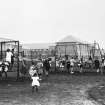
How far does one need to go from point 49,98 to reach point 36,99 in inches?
24.5

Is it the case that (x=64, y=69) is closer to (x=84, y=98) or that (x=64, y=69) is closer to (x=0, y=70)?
(x=0, y=70)

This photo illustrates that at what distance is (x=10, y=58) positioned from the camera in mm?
19938

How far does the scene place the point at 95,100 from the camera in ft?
36.7

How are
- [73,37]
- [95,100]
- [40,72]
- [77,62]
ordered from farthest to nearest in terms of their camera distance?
[73,37] < [77,62] < [40,72] < [95,100]

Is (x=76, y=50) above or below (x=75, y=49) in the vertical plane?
below

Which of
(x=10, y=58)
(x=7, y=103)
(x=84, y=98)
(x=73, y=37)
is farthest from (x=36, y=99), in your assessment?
(x=73, y=37)

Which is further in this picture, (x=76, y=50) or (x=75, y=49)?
(x=75, y=49)

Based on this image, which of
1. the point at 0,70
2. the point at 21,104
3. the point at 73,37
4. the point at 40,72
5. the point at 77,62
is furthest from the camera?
the point at 73,37

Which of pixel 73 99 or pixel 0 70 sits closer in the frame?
pixel 73 99

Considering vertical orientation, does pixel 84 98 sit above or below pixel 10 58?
below

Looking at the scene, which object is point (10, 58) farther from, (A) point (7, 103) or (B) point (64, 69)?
(B) point (64, 69)

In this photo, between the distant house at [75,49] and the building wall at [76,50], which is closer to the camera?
the distant house at [75,49]

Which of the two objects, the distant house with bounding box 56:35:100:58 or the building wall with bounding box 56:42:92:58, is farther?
the building wall with bounding box 56:42:92:58

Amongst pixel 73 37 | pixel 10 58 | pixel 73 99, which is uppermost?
pixel 73 37
